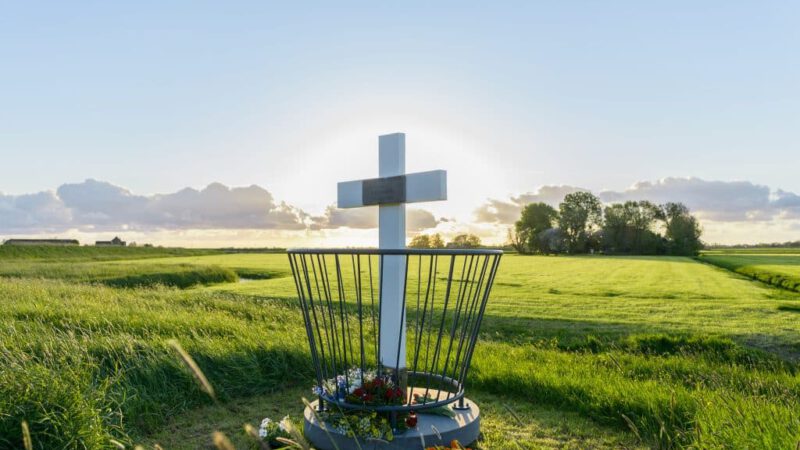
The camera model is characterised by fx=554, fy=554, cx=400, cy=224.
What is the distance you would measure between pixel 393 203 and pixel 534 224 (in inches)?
2024

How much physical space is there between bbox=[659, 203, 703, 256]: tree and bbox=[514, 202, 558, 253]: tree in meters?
10.9

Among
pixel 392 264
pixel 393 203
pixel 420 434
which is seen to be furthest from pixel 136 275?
pixel 420 434

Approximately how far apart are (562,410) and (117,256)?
45.6 meters

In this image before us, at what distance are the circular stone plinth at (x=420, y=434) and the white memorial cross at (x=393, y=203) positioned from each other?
0.61 metres

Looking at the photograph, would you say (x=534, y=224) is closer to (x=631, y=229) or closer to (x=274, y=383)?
(x=631, y=229)

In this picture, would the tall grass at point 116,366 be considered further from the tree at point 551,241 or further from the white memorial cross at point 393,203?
the tree at point 551,241

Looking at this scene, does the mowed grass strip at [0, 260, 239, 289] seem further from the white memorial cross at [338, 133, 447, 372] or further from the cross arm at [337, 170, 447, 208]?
the white memorial cross at [338, 133, 447, 372]

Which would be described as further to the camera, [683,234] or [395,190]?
[683,234]

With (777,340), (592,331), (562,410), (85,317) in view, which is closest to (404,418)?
(562,410)

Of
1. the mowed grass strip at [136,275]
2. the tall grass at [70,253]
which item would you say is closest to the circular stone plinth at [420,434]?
the mowed grass strip at [136,275]

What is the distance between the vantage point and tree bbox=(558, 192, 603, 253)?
5169cm

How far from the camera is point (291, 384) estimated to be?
241 inches

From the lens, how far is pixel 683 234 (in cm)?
5281

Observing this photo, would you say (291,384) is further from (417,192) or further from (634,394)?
(634,394)
